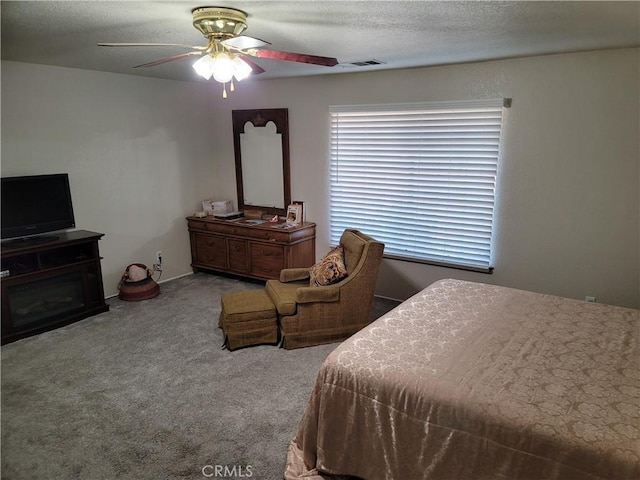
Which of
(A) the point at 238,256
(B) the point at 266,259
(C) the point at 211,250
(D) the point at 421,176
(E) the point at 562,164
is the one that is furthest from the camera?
(C) the point at 211,250

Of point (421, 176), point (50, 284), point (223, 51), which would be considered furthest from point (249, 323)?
point (421, 176)

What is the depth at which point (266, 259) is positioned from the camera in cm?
493

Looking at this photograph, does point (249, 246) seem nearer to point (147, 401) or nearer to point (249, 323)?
point (249, 323)

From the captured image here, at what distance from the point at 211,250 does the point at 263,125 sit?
168cm

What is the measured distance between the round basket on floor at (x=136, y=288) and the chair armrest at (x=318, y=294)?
2094 mm

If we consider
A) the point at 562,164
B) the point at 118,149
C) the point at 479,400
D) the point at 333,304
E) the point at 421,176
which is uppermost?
the point at 118,149

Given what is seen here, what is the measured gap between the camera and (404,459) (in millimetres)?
1911

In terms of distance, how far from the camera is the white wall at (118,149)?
12.9ft

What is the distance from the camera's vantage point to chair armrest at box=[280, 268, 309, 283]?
3996 mm

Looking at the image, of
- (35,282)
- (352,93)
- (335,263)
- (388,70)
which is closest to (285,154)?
(352,93)

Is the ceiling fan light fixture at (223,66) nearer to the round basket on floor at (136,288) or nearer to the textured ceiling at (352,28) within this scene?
the textured ceiling at (352,28)

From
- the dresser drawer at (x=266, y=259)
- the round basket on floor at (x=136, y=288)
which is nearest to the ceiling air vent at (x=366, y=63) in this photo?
the dresser drawer at (x=266, y=259)

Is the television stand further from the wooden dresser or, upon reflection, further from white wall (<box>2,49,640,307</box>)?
the wooden dresser

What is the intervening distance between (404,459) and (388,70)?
356cm
